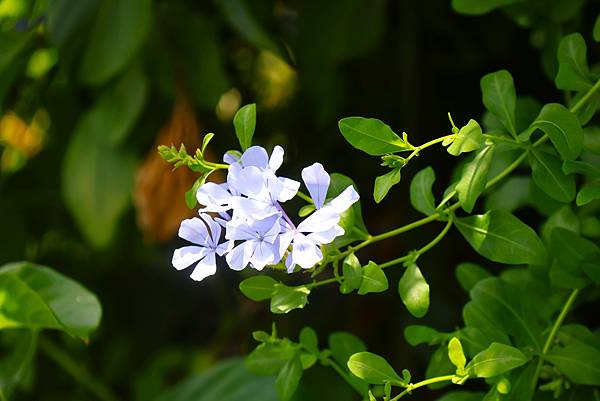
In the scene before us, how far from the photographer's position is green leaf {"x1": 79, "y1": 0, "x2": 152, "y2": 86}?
896mm

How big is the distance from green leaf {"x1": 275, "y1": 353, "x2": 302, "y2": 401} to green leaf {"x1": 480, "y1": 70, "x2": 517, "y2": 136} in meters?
0.20

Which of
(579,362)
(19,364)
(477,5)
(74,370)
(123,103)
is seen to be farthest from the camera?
(74,370)

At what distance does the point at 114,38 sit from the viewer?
0.91 m

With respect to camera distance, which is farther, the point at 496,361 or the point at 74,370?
the point at 74,370

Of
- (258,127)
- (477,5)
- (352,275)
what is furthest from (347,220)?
(258,127)

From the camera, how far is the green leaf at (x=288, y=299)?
1.54 feet

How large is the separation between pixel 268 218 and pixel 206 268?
0.15ft

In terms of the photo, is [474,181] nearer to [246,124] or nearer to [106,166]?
[246,124]

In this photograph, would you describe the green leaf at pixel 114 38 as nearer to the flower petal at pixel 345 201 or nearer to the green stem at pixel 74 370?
the green stem at pixel 74 370

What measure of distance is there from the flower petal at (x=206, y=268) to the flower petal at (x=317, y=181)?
64 millimetres

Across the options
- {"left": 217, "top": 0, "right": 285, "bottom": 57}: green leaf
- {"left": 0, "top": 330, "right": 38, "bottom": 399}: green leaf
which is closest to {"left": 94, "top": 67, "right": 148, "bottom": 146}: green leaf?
{"left": 217, "top": 0, "right": 285, "bottom": 57}: green leaf

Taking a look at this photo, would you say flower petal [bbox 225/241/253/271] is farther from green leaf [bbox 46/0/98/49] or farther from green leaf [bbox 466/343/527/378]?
green leaf [bbox 46/0/98/49]

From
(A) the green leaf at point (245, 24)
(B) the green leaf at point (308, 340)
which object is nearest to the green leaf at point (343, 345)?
(B) the green leaf at point (308, 340)

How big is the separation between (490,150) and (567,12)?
292 millimetres
